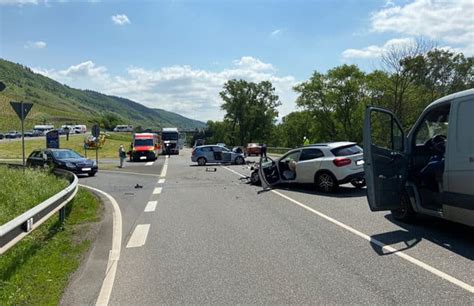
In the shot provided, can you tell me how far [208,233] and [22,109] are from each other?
1199cm

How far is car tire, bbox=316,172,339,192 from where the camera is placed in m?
14.0

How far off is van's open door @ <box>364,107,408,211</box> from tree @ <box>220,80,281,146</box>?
264 feet

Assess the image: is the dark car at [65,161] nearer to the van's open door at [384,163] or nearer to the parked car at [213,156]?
the parked car at [213,156]

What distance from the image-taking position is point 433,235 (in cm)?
763

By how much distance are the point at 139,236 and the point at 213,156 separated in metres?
25.4

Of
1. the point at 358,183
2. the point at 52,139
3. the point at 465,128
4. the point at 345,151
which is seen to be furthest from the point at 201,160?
the point at 465,128

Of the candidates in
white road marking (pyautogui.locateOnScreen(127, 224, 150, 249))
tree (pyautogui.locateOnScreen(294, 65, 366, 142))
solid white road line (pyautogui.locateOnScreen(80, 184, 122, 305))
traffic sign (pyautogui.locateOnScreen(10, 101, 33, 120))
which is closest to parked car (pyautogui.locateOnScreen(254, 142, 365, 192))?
solid white road line (pyautogui.locateOnScreen(80, 184, 122, 305))

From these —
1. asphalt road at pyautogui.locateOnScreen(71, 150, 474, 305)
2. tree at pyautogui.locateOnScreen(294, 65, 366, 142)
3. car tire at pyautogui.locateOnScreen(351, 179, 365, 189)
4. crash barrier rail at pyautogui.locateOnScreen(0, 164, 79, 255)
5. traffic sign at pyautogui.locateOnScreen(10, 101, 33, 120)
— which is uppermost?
tree at pyautogui.locateOnScreen(294, 65, 366, 142)

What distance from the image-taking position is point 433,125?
833 cm

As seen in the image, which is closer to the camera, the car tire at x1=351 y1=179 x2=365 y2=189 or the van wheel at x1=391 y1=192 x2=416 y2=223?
the van wheel at x1=391 y1=192 x2=416 y2=223

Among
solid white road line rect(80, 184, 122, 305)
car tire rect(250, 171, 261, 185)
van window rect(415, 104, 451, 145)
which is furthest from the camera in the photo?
car tire rect(250, 171, 261, 185)

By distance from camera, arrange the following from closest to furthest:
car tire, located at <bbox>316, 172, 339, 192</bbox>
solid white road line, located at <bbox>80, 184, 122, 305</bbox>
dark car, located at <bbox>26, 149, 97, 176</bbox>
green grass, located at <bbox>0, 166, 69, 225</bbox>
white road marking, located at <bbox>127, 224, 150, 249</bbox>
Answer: solid white road line, located at <bbox>80, 184, 122, 305</bbox>
white road marking, located at <bbox>127, 224, 150, 249</bbox>
green grass, located at <bbox>0, 166, 69, 225</bbox>
car tire, located at <bbox>316, 172, 339, 192</bbox>
dark car, located at <bbox>26, 149, 97, 176</bbox>

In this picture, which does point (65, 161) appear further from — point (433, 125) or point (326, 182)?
point (433, 125)

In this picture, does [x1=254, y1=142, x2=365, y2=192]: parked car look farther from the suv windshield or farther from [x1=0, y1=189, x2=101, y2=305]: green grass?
[x1=0, y1=189, x2=101, y2=305]: green grass
